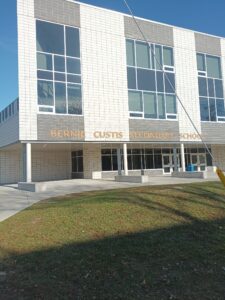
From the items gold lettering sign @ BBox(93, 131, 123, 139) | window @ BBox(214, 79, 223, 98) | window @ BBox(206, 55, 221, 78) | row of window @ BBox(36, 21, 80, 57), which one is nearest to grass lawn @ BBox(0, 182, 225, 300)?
gold lettering sign @ BBox(93, 131, 123, 139)

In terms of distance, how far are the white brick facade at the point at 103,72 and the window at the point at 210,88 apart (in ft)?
26.8

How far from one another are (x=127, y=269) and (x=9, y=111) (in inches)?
953

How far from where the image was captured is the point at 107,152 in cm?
3106

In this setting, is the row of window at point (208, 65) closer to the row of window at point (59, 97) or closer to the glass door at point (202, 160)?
the glass door at point (202, 160)

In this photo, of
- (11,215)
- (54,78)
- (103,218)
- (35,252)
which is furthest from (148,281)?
(54,78)

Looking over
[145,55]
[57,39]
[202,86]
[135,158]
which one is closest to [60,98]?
[57,39]

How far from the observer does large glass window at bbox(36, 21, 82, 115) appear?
23.1m

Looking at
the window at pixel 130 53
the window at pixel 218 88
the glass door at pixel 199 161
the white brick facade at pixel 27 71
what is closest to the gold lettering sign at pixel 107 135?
the white brick facade at pixel 27 71

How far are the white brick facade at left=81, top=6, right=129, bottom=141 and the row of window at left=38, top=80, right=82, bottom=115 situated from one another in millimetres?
653

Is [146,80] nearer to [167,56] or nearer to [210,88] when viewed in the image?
[167,56]

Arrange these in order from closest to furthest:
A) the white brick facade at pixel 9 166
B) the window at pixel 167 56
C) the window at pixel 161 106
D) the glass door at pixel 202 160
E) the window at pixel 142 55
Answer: the window at pixel 142 55
the window at pixel 161 106
the window at pixel 167 56
the white brick facade at pixel 9 166
the glass door at pixel 202 160

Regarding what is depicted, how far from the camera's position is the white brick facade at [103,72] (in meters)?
25.2

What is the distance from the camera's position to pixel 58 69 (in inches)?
944

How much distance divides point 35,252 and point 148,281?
7.97 ft
